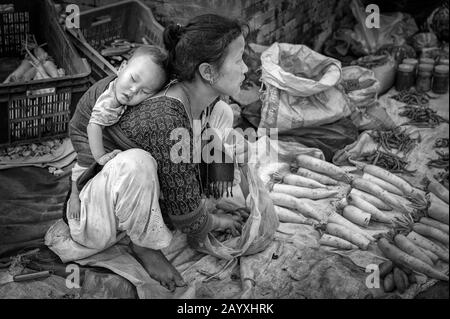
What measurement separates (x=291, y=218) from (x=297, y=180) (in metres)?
0.37

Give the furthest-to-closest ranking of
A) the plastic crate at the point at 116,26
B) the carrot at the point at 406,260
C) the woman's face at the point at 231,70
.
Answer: the plastic crate at the point at 116,26, the carrot at the point at 406,260, the woman's face at the point at 231,70

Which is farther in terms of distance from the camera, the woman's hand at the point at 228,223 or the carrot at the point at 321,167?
the carrot at the point at 321,167

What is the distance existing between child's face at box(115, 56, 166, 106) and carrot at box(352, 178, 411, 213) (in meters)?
1.62

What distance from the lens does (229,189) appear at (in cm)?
350

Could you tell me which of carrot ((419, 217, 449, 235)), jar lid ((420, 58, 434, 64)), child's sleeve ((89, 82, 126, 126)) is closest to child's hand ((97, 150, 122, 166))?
child's sleeve ((89, 82, 126, 126))

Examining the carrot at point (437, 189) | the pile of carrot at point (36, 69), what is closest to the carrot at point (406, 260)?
the carrot at point (437, 189)

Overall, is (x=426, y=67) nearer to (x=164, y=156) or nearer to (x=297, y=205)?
(x=297, y=205)

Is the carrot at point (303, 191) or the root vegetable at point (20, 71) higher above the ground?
the root vegetable at point (20, 71)

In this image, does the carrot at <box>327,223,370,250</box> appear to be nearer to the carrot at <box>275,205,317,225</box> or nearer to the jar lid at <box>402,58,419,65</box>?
the carrot at <box>275,205,317,225</box>

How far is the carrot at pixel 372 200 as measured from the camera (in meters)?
3.81

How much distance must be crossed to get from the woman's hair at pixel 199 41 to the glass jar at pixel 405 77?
264 centimetres

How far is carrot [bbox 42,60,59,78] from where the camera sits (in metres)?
4.47

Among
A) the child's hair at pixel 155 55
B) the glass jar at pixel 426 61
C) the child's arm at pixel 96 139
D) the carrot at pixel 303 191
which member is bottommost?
the carrot at pixel 303 191

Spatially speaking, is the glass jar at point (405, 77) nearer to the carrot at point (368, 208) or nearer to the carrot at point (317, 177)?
the carrot at point (317, 177)
